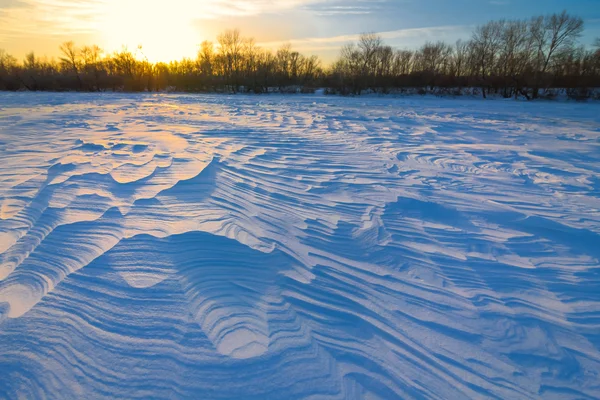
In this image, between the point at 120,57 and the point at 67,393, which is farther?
the point at 120,57

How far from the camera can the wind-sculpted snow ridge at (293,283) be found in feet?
4.79

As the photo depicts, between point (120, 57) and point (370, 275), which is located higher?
point (120, 57)

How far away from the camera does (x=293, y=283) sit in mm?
2064

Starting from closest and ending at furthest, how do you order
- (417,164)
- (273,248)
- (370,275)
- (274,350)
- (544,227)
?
(274,350)
(370,275)
(273,248)
(544,227)
(417,164)

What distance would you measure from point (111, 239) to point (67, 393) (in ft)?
4.23

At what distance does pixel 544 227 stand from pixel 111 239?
12.8 ft

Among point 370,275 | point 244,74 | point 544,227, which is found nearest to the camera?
point 370,275

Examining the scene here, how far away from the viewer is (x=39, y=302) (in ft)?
5.89

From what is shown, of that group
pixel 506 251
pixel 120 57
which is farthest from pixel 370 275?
pixel 120 57

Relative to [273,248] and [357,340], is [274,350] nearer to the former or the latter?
[357,340]

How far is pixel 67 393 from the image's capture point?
1.35 metres

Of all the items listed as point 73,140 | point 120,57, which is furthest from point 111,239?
point 120,57

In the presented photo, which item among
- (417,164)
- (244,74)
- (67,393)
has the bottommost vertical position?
(67,393)

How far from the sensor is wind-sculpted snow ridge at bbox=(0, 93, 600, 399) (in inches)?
57.5
